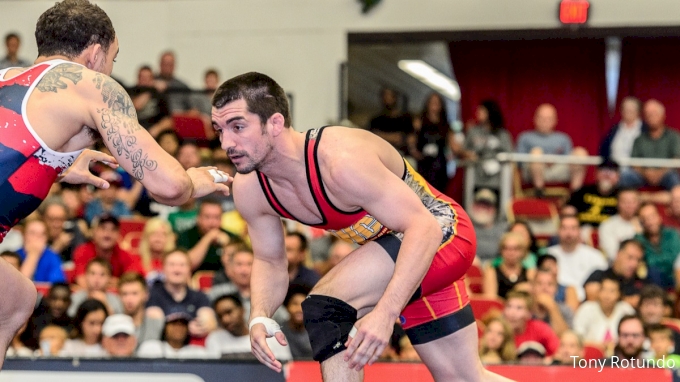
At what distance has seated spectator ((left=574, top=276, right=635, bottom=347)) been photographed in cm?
659

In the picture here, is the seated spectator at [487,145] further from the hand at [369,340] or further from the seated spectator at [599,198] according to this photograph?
the hand at [369,340]

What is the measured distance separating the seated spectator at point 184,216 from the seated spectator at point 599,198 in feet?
11.8

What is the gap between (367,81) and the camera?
1515 centimetres

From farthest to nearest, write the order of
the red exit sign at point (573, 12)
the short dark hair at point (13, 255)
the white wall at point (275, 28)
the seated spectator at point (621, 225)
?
the white wall at point (275, 28)
the red exit sign at point (573, 12)
the seated spectator at point (621, 225)
the short dark hair at point (13, 255)

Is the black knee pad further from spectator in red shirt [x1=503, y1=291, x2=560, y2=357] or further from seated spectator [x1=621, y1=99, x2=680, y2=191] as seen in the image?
seated spectator [x1=621, y1=99, x2=680, y2=191]

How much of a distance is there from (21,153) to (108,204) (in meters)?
5.40

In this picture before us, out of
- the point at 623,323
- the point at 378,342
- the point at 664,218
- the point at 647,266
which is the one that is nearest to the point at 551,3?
the point at 664,218

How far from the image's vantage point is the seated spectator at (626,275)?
6.95 m

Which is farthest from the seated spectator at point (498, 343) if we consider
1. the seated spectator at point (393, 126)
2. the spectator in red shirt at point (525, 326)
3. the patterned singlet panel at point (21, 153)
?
the seated spectator at point (393, 126)

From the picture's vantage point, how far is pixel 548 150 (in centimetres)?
986

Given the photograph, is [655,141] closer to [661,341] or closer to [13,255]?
[661,341]

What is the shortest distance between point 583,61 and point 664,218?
4.63m

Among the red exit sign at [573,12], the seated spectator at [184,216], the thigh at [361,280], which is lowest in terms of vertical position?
the seated spectator at [184,216]

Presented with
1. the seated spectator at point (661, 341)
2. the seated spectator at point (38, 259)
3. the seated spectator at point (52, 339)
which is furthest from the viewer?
the seated spectator at point (38, 259)
